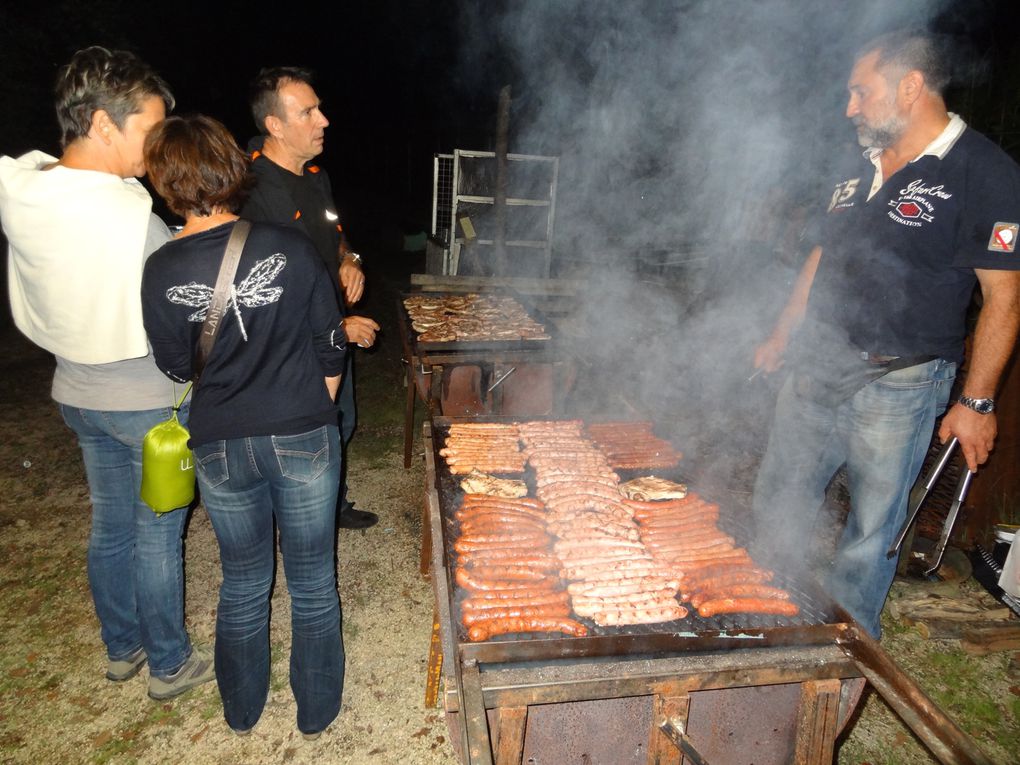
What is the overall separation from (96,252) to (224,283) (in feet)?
2.21

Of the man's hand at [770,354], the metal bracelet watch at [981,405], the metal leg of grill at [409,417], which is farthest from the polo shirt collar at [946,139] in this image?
the metal leg of grill at [409,417]

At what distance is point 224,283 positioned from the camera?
7.06 ft

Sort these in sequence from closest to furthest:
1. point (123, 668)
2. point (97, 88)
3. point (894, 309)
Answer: point (97, 88) → point (894, 309) → point (123, 668)

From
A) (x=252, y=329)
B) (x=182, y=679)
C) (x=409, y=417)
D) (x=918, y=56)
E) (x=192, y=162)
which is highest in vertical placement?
(x=918, y=56)

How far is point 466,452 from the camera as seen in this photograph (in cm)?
353

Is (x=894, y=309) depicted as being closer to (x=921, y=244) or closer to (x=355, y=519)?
(x=921, y=244)

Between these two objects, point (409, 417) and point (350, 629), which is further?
point (409, 417)

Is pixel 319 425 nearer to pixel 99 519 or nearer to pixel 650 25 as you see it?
pixel 99 519

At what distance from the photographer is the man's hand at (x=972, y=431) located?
2.74 meters

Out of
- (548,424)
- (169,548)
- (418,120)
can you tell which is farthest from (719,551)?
(418,120)

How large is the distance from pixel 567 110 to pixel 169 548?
10.9m

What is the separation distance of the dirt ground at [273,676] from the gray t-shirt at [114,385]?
1.92 meters

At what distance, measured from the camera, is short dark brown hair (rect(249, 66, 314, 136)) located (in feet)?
12.3

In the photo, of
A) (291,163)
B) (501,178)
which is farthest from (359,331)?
(501,178)
